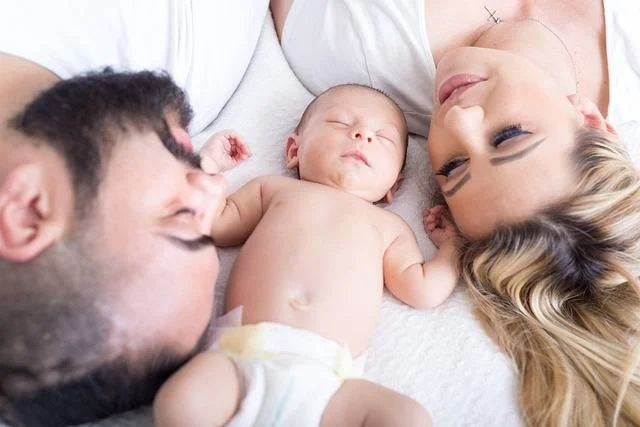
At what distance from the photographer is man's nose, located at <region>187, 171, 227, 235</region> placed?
0.70 m

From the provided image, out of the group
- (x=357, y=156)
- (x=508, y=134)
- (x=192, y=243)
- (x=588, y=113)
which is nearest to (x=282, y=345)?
(x=192, y=243)

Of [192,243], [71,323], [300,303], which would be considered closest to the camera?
[71,323]

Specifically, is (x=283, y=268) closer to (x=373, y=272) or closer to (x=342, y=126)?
(x=373, y=272)

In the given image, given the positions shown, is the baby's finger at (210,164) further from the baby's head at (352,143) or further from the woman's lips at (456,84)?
the woman's lips at (456,84)

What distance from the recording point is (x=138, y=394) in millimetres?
646

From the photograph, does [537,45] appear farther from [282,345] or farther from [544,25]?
[282,345]

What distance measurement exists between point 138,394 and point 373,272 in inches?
15.1

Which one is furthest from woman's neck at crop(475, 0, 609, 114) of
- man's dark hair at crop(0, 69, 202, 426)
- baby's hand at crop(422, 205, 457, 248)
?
man's dark hair at crop(0, 69, 202, 426)

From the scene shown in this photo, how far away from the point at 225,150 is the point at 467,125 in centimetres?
42

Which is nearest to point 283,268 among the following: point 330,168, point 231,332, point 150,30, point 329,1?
point 231,332

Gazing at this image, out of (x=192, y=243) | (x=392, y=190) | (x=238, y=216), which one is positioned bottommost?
(x=392, y=190)

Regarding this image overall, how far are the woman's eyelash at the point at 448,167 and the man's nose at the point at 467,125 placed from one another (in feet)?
0.13

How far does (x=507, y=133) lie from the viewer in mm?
938

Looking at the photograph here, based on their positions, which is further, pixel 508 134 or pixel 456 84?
pixel 456 84
